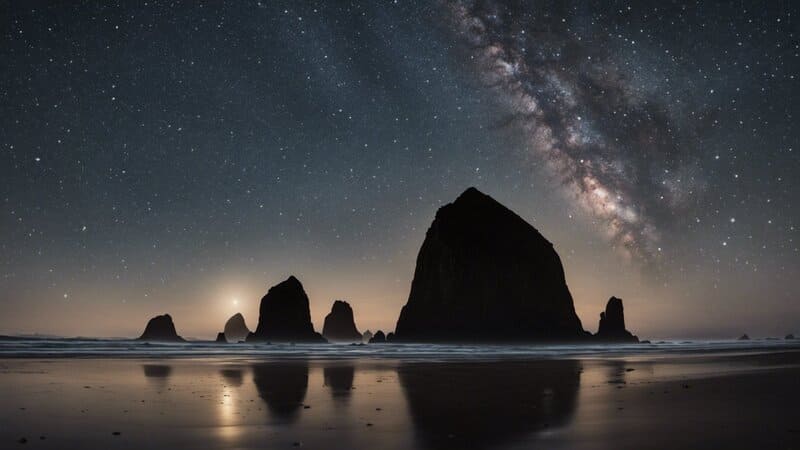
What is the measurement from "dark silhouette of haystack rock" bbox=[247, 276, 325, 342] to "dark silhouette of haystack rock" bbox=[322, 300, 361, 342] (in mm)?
50375

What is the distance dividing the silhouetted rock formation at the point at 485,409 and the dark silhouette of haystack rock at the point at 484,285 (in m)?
88.9

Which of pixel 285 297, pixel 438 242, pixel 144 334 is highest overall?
pixel 438 242

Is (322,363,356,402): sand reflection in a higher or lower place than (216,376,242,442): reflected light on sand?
lower

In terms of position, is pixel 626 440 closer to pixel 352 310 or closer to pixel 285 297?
pixel 285 297

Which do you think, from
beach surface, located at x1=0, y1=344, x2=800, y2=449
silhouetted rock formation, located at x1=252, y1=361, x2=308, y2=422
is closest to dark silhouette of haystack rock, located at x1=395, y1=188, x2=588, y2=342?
silhouetted rock formation, located at x1=252, y1=361, x2=308, y2=422

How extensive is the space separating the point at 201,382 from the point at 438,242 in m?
103

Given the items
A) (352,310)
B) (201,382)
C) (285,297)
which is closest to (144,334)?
(285,297)

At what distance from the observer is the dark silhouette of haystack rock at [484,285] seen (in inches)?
4171

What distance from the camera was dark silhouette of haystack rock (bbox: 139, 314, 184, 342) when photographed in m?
156

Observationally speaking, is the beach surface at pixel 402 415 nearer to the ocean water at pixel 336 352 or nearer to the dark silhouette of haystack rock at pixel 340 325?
the ocean water at pixel 336 352

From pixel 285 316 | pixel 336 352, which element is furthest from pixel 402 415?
pixel 285 316

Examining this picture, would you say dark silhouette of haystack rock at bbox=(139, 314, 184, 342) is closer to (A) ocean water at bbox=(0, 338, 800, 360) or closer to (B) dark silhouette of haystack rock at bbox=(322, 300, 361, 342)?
(B) dark silhouette of haystack rock at bbox=(322, 300, 361, 342)

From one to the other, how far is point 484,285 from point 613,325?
3364 centimetres

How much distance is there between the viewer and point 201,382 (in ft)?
50.4
